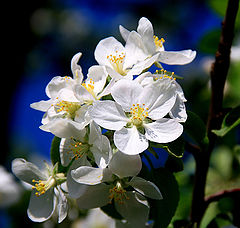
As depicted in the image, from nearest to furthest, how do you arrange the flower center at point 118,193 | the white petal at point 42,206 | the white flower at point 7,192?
the flower center at point 118,193 → the white petal at point 42,206 → the white flower at point 7,192

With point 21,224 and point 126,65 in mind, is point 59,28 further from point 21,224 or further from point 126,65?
point 126,65

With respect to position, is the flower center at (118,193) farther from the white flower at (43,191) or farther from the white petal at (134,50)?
the white petal at (134,50)

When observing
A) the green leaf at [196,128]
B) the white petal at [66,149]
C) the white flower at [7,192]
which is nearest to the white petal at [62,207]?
the white petal at [66,149]

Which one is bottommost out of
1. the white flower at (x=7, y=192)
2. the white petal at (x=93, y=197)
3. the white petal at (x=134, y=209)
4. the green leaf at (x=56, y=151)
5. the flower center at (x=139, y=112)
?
the white flower at (x=7, y=192)

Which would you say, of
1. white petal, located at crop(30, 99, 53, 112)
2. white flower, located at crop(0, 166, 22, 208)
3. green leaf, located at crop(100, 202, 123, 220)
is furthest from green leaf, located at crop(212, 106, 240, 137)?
white flower, located at crop(0, 166, 22, 208)

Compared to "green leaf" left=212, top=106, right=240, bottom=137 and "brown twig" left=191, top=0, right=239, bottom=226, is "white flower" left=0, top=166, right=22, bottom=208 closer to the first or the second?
"brown twig" left=191, top=0, right=239, bottom=226

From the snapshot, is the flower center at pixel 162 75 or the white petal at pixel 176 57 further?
the white petal at pixel 176 57
